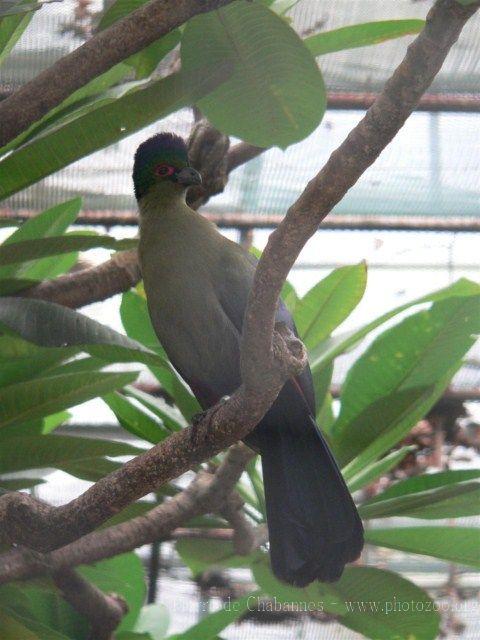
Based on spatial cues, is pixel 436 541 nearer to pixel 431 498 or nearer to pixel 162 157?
pixel 431 498

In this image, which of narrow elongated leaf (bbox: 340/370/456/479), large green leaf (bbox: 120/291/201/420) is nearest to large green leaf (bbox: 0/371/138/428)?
large green leaf (bbox: 120/291/201/420)

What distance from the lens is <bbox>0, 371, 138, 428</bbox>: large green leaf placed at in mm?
2160

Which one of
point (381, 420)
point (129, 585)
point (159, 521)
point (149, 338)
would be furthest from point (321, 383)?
point (129, 585)

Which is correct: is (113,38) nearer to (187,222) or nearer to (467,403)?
(187,222)

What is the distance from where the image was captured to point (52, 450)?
2225mm

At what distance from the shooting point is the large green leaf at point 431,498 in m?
2.30

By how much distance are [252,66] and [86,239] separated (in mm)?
526

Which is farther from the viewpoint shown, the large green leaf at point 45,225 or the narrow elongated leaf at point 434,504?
the large green leaf at point 45,225

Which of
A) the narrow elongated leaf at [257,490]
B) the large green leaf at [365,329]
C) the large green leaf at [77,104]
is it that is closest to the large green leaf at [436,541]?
the narrow elongated leaf at [257,490]

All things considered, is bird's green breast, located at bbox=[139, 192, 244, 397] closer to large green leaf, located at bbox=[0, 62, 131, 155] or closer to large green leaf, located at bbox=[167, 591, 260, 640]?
large green leaf, located at bbox=[0, 62, 131, 155]

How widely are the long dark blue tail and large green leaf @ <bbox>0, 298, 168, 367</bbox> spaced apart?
0.38 m

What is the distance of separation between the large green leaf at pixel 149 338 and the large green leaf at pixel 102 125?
0.55 m

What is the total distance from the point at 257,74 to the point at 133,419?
1.01m

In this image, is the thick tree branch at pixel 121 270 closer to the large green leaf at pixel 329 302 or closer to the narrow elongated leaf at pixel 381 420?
the large green leaf at pixel 329 302
